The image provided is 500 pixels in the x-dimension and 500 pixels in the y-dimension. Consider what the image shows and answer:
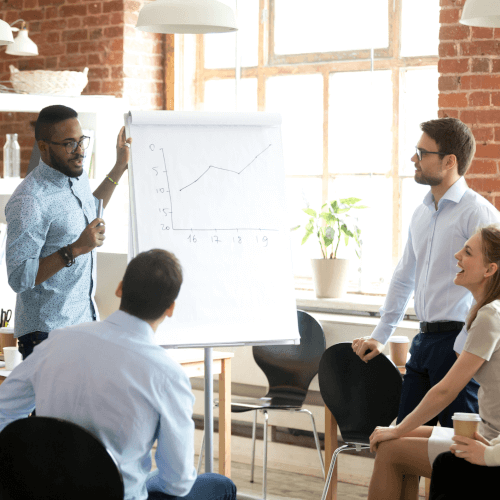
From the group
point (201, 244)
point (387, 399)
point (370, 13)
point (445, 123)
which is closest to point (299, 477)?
point (387, 399)

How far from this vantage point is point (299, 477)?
3.79 metres

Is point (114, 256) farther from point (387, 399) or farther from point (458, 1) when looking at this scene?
point (458, 1)

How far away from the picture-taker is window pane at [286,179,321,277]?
4.45 m

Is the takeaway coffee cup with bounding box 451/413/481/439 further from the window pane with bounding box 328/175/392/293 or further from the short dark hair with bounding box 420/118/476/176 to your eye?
the window pane with bounding box 328/175/392/293

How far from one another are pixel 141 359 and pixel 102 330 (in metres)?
0.11

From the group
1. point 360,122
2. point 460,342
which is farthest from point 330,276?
point 460,342

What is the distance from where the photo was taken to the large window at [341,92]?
4109 mm

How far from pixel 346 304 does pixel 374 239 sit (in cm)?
50

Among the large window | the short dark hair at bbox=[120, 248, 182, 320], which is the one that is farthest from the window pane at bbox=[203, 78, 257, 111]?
the short dark hair at bbox=[120, 248, 182, 320]

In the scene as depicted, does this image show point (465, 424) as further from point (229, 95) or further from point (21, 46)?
point (21, 46)

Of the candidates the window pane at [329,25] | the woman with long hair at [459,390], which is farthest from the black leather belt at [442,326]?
the window pane at [329,25]

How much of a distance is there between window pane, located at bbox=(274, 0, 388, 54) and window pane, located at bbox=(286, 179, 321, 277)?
0.79 metres

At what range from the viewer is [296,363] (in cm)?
363

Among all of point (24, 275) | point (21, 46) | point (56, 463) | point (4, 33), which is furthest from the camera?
point (21, 46)
